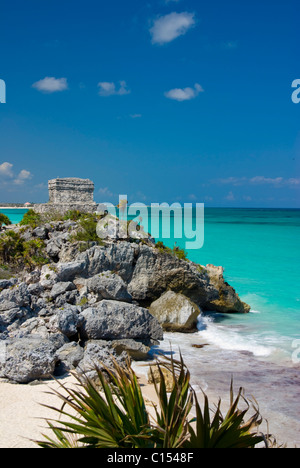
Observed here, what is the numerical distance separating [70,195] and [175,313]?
10.3 m

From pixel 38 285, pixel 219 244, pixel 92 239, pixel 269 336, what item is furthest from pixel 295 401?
pixel 219 244

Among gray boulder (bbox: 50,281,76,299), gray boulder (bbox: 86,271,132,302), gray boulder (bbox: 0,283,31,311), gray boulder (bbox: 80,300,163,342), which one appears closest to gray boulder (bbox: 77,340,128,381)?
gray boulder (bbox: 80,300,163,342)

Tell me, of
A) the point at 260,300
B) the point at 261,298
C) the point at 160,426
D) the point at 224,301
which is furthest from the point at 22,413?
the point at 261,298

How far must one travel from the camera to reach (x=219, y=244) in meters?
38.0

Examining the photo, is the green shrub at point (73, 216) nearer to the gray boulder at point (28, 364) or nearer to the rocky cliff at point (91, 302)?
the rocky cliff at point (91, 302)

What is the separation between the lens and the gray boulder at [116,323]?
8203 millimetres

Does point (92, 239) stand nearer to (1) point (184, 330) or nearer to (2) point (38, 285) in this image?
(2) point (38, 285)

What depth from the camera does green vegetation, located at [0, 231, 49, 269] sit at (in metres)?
13.0

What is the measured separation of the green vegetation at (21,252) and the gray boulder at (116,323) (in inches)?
199

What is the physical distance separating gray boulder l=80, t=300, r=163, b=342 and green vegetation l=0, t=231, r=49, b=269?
5.05 metres

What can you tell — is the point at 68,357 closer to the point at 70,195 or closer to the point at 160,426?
the point at 160,426

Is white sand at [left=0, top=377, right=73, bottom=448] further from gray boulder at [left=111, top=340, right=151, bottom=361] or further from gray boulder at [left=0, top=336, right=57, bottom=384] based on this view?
gray boulder at [left=111, top=340, right=151, bottom=361]

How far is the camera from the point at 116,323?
831 centimetres

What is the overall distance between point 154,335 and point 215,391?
2.16 m
